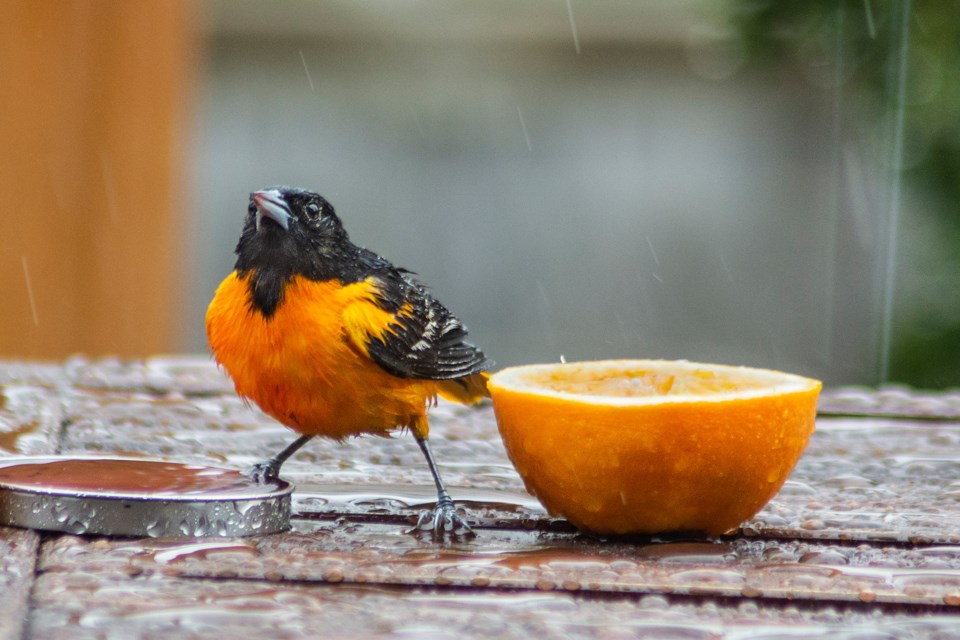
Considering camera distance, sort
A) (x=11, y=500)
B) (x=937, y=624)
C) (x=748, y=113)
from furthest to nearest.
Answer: (x=748, y=113), (x=11, y=500), (x=937, y=624)

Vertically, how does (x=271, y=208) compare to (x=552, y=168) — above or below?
below

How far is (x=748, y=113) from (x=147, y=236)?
3462 mm

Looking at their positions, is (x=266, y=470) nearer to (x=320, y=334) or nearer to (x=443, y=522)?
(x=320, y=334)

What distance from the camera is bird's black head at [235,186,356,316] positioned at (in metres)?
1.77

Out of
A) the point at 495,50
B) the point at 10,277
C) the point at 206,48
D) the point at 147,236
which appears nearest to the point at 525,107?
the point at 495,50

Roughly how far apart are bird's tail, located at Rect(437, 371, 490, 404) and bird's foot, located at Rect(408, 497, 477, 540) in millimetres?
528

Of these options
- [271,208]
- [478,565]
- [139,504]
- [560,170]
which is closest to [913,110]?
[560,170]

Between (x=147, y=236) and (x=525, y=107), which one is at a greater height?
(x=525, y=107)

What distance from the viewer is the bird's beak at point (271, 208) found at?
1.80 m

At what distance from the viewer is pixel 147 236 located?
16.1ft

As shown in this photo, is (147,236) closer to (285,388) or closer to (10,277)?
(10,277)

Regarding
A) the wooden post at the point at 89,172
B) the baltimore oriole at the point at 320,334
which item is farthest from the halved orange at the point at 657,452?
the wooden post at the point at 89,172

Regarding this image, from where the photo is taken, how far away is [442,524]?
5.02 ft

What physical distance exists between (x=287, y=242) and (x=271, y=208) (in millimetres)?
56
